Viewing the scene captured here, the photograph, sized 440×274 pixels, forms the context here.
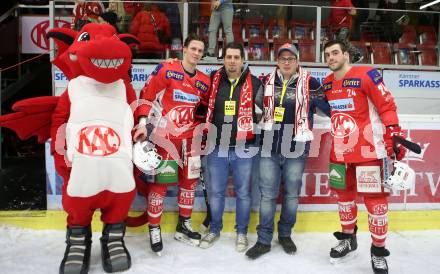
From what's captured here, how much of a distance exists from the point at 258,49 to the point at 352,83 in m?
3.00

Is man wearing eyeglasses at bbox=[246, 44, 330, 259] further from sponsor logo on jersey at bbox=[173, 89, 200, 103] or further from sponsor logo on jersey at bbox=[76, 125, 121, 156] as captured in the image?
sponsor logo on jersey at bbox=[76, 125, 121, 156]

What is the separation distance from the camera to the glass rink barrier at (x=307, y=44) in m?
3.95

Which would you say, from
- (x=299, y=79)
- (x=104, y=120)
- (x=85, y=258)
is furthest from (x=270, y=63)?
(x=85, y=258)

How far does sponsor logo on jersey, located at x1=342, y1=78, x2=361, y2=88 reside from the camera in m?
2.99

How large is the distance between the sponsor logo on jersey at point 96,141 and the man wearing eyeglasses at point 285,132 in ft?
3.68

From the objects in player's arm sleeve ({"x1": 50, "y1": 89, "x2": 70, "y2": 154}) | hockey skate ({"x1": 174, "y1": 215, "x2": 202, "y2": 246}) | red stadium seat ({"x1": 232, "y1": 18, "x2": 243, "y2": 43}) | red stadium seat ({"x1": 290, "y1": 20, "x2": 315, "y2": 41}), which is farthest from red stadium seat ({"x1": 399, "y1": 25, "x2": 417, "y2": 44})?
player's arm sleeve ({"x1": 50, "y1": 89, "x2": 70, "y2": 154})

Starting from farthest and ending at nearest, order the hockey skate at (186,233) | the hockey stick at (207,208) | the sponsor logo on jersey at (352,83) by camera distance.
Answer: the hockey stick at (207,208) < the hockey skate at (186,233) < the sponsor logo on jersey at (352,83)

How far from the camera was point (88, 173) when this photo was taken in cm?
279

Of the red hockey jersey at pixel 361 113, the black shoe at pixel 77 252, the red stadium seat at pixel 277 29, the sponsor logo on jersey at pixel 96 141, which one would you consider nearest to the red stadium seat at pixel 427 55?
the red stadium seat at pixel 277 29

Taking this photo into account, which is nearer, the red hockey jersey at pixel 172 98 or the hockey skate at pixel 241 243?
the red hockey jersey at pixel 172 98

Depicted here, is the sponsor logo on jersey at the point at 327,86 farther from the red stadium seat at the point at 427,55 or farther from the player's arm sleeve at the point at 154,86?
the red stadium seat at the point at 427,55

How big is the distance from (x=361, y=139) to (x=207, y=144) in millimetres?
1116

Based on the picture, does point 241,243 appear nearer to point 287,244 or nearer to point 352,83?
point 287,244

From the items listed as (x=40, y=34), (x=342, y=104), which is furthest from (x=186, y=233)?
(x=40, y=34)
